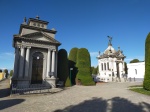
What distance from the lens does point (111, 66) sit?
3700 centimetres

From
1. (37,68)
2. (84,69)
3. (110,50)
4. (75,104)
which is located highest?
(110,50)

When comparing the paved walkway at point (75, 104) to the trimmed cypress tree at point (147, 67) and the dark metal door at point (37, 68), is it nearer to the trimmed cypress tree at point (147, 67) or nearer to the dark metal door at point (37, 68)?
the trimmed cypress tree at point (147, 67)

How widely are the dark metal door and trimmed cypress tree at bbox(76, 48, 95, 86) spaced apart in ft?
25.6

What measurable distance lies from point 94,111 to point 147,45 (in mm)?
13582

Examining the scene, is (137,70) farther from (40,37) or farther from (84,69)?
(40,37)

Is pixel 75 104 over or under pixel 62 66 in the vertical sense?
under

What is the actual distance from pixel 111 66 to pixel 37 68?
23.2 meters

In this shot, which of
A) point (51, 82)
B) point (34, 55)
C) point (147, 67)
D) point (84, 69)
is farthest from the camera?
point (84, 69)

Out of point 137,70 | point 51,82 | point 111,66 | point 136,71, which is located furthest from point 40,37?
point 136,71

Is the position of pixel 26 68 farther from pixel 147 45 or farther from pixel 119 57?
pixel 119 57

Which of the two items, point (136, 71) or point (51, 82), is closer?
point (51, 82)

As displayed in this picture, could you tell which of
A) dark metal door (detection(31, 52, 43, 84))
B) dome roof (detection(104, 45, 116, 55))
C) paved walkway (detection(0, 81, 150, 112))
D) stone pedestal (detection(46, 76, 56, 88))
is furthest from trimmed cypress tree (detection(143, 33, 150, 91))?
dome roof (detection(104, 45, 116, 55))

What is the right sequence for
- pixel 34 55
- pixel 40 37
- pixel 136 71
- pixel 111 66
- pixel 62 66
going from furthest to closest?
1. pixel 136 71
2. pixel 111 66
3. pixel 62 66
4. pixel 40 37
5. pixel 34 55

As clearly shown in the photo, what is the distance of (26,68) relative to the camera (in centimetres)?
1905
